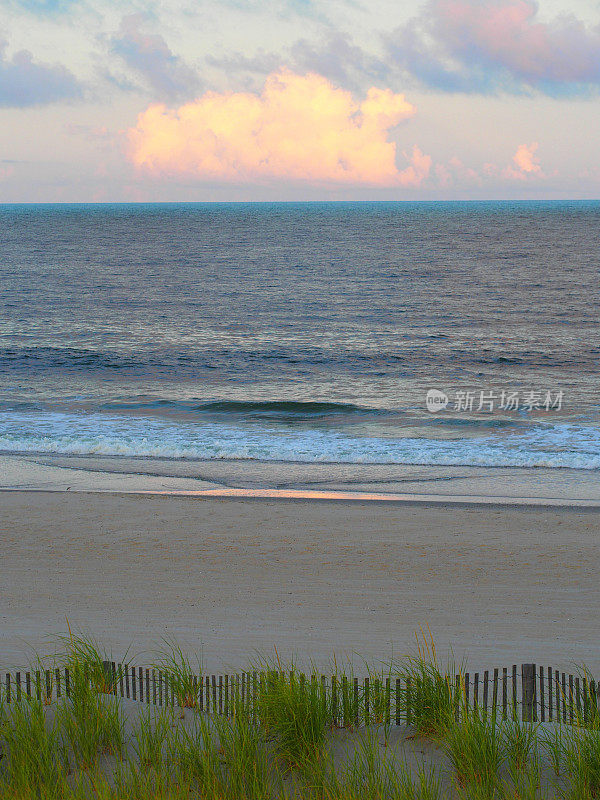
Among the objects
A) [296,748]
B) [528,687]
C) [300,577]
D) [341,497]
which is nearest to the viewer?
[296,748]

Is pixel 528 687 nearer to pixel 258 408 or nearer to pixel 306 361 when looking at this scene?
pixel 258 408

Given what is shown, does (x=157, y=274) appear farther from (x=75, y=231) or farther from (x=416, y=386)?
(x=75, y=231)

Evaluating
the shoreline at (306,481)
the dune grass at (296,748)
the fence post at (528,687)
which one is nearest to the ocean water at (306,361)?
the shoreline at (306,481)

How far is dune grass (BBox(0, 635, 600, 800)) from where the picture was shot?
200 inches

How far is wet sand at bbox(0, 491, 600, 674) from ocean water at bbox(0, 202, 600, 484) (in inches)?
175

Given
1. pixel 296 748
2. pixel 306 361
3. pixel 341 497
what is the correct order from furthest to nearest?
1. pixel 306 361
2. pixel 341 497
3. pixel 296 748

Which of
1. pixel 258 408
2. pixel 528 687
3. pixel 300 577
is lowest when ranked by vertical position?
pixel 300 577

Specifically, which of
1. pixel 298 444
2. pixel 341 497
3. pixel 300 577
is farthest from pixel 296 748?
pixel 298 444

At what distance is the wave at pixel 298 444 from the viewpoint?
57.0 ft

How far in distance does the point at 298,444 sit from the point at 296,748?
44.1 feet

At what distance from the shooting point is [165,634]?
29.0 ft

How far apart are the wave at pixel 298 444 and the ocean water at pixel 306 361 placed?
0.06 metres

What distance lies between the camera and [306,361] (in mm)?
31688

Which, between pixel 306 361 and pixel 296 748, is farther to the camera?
pixel 306 361
